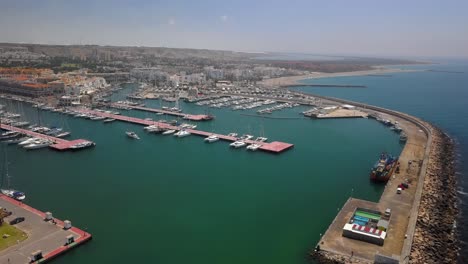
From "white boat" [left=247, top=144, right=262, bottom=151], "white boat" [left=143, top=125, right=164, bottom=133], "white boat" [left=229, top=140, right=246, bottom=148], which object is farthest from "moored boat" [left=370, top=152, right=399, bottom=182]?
"white boat" [left=143, top=125, right=164, bottom=133]

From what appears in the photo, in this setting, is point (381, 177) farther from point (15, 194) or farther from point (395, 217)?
point (15, 194)

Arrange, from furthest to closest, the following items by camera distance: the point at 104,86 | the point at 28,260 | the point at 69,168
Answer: the point at 104,86 → the point at 69,168 → the point at 28,260

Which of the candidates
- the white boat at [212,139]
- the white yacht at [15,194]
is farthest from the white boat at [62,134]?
the white yacht at [15,194]

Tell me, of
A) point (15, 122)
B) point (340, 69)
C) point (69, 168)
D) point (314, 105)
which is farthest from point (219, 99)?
point (340, 69)

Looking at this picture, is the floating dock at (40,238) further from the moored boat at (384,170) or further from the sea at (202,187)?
→ the moored boat at (384,170)

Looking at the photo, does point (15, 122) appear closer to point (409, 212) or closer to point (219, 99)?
point (219, 99)

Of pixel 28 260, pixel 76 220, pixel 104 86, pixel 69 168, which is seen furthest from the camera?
pixel 104 86

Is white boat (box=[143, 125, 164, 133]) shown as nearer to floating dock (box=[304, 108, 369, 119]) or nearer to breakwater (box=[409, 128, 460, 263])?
floating dock (box=[304, 108, 369, 119])

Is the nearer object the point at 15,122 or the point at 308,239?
the point at 308,239

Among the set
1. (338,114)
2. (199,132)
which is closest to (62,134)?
(199,132)
